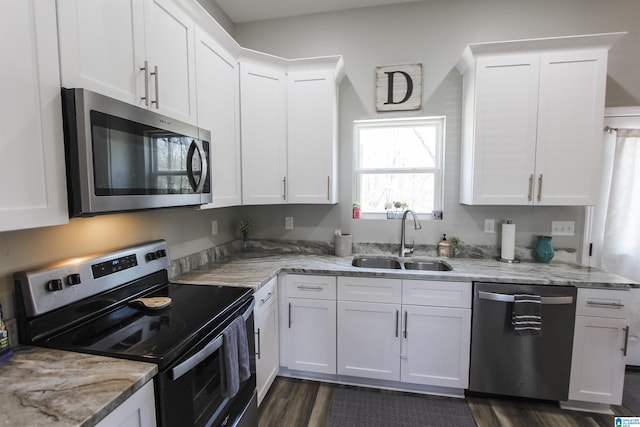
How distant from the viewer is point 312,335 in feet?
7.39

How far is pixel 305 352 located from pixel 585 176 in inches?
95.5

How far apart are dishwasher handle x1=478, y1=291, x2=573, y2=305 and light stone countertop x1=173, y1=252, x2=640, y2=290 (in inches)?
3.5

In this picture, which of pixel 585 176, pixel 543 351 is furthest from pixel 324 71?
pixel 543 351

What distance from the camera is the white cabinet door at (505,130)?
214 cm

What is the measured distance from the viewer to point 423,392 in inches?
85.7

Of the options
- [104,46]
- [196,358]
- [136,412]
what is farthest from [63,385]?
[104,46]

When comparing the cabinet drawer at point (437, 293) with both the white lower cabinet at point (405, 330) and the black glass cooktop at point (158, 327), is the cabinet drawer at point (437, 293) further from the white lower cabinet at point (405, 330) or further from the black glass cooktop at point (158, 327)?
the black glass cooktop at point (158, 327)

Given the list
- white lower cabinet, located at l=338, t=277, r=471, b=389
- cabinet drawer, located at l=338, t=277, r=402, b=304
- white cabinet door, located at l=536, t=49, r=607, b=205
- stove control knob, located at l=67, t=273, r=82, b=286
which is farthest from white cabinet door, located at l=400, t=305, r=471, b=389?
stove control knob, located at l=67, t=273, r=82, b=286

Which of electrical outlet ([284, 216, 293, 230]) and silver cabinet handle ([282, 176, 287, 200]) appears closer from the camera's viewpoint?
silver cabinet handle ([282, 176, 287, 200])

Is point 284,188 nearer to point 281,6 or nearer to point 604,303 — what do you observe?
point 281,6

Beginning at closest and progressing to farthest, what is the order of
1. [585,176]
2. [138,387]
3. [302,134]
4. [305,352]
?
1. [138,387]
2. [585,176]
3. [305,352]
4. [302,134]

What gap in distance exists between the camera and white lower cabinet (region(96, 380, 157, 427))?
2.71 feet

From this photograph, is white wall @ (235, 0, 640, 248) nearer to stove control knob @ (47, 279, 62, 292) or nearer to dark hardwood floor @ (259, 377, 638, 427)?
dark hardwood floor @ (259, 377, 638, 427)

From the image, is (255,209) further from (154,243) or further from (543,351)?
(543,351)
